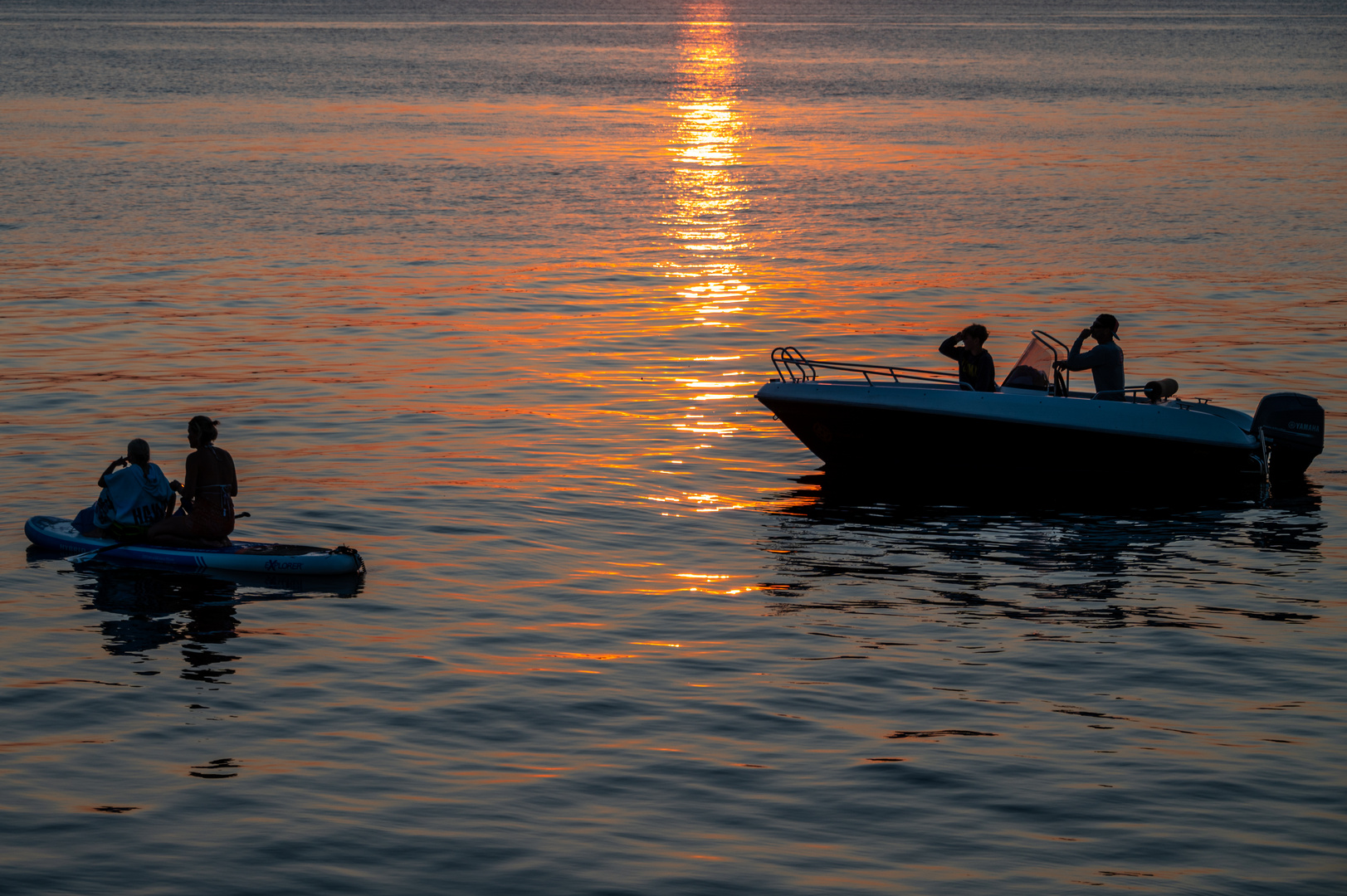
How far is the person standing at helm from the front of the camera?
68.5ft

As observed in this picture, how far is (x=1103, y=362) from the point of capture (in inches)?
825

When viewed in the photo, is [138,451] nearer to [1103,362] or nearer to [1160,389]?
[1103,362]

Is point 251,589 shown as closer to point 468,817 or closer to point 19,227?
point 468,817

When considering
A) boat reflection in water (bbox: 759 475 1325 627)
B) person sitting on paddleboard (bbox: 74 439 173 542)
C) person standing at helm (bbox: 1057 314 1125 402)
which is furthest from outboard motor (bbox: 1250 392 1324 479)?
person sitting on paddleboard (bbox: 74 439 173 542)

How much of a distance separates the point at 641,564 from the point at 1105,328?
7219 millimetres

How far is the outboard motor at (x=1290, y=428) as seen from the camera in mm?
21141

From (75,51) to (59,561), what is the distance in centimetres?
10196

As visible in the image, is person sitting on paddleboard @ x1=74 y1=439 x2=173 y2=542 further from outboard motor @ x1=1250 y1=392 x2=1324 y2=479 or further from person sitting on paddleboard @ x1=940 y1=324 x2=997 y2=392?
outboard motor @ x1=1250 y1=392 x2=1324 y2=479

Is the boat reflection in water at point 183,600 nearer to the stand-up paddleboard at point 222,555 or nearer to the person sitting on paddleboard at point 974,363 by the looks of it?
the stand-up paddleboard at point 222,555

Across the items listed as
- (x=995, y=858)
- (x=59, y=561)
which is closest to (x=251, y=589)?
(x=59, y=561)

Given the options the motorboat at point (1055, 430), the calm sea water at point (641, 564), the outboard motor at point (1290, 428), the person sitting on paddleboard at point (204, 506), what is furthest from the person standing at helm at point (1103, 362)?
the person sitting on paddleboard at point (204, 506)

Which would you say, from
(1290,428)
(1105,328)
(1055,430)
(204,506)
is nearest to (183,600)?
(204,506)

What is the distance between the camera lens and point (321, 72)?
322 ft

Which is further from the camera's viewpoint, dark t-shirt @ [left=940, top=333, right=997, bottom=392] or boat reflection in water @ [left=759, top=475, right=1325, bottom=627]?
dark t-shirt @ [left=940, top=333, right=997, bottom=392]
